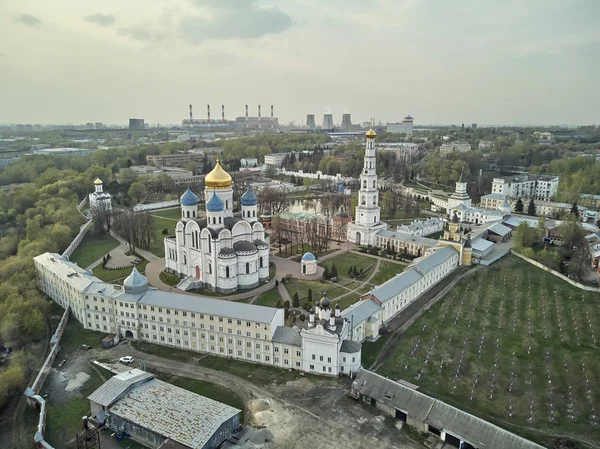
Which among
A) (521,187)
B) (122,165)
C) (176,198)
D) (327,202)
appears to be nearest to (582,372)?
(327,202)

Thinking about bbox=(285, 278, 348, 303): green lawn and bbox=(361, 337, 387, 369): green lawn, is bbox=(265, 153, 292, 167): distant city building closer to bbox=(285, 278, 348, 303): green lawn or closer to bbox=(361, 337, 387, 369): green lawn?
bbox=(285, 278, 348, 303): green lawn

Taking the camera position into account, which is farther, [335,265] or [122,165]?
[122,165]

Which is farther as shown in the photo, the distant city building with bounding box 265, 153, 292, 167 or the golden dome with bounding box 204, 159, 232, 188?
the distant city building with bounding box 265, 153, 292, 167

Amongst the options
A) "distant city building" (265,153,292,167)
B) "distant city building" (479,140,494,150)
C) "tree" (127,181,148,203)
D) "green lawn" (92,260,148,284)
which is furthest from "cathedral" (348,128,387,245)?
"distant city building" (479,140,494,150)

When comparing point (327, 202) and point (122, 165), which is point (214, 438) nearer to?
point (327, 202)

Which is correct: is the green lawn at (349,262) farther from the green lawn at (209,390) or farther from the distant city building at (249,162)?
the distant city building at (249,162)

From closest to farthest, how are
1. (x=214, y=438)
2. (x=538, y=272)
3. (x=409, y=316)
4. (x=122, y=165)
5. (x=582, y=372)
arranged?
(x=214, y=438) → (x=582, y=372) → (x=409, y=316) → (x=538, y=272) → (x=122, y=165)
